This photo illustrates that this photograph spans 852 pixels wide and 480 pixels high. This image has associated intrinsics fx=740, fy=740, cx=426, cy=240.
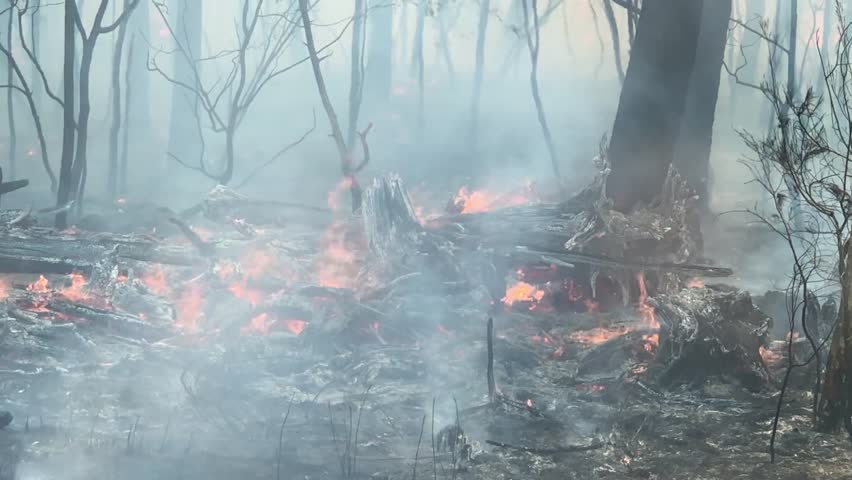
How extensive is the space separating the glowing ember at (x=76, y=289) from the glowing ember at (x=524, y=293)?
529cm

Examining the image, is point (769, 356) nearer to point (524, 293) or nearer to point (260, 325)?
point (524, 293)

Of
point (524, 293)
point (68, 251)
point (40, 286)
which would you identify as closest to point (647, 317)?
point (524, 293)

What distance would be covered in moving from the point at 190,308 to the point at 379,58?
17.0 meters

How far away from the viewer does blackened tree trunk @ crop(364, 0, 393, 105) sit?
2444cm

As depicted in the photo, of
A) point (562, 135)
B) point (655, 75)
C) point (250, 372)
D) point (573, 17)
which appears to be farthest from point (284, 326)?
point (573, 17)

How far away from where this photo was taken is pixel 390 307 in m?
8.77

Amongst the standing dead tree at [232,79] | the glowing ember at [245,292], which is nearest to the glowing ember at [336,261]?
the glowing ember at [245,292]

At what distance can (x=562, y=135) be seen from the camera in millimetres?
24391

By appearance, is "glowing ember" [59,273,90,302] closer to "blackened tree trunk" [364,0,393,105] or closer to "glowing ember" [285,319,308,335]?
"glowing ember" [285,319,308,335]

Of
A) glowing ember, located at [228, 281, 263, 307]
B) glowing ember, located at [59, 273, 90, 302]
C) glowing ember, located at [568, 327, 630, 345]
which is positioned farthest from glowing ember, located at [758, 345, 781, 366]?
glowing ember, located at [59, 273, 90, 302]

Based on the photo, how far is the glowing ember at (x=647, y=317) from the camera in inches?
315

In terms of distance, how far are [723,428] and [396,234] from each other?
4906 mm

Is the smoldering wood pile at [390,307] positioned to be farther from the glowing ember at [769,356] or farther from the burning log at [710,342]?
the glowing ember at [769,356]

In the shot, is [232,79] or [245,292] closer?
[245,292]
